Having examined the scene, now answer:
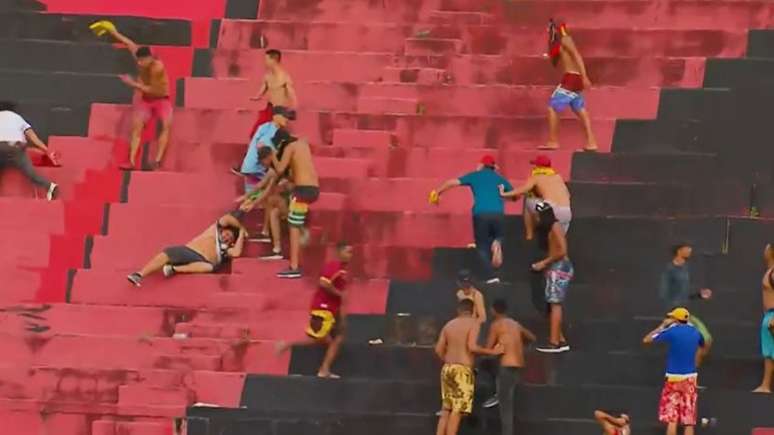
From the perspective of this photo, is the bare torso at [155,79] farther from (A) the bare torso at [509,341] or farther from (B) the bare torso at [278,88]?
(A) the bare torso at [509,341]

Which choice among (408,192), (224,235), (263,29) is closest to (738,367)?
(408,192)

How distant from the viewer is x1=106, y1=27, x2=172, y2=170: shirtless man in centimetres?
1563

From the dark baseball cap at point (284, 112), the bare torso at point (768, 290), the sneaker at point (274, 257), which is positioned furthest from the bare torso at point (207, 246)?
the bare torso at point (768, 290)

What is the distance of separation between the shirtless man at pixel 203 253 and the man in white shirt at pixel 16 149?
173 centimetres

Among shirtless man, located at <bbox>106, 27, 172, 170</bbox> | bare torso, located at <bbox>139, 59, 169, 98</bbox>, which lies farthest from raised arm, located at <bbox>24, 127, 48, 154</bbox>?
bare torso, located at <bbox>139, 59, 169, 98</bbox>

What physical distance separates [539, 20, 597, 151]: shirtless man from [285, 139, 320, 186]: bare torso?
8.99ft

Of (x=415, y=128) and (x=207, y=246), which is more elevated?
(x=415, y=128)

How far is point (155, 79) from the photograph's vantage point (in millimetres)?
15664

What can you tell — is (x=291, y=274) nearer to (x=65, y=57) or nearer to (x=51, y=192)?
(x=51, y=192)

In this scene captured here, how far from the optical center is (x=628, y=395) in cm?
1271

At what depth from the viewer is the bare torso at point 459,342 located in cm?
1220

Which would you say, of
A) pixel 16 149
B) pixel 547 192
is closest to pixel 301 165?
pixel 547 192

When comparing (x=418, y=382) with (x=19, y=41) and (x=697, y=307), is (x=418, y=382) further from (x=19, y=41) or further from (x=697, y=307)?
(x=19, y=41)

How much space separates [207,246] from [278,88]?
1.85 m
